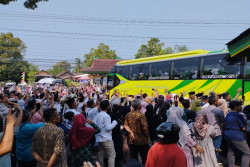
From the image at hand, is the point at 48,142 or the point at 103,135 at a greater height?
the point at 48,142

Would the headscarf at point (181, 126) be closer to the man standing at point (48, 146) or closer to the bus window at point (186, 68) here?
the man standing at point (48, 146)

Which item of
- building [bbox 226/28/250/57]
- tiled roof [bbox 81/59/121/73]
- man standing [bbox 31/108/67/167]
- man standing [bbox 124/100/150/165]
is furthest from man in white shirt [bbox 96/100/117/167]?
tiled roof [bbox 81/59/121/73]

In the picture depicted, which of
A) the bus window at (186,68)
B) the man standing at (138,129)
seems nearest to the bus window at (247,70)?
the bus window at (186,68)

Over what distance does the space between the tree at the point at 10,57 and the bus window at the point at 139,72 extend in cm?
4435

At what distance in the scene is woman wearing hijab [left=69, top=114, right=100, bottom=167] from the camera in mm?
4812

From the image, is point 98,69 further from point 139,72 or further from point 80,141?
point 80,141

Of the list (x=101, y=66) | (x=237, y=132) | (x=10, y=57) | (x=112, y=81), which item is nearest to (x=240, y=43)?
(x=237, y=132)

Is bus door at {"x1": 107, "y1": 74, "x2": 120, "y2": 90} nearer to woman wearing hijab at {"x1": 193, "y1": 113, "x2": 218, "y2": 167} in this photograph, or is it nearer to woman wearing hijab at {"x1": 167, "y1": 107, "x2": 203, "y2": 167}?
woman wearing hijab at {"x1": 167, "y1": 107, "x2": 203, "y2": 167}

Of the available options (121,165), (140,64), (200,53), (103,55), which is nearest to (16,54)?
(103,55)

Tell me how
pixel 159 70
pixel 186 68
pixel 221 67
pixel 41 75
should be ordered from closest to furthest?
pixel 221 67
pixel 186 68
pixel 159 70
pixel 41 75

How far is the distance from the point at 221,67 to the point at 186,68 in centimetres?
245

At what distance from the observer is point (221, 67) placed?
13.4 meters

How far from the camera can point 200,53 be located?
48.9 feet

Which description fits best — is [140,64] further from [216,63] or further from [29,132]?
[29,132]
